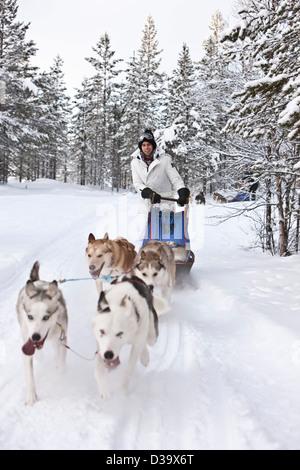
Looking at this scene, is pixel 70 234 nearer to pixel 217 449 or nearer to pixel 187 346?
pixel 187 346

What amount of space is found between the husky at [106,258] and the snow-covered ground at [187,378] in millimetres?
550

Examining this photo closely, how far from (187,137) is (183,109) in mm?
2423

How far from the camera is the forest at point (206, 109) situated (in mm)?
4918

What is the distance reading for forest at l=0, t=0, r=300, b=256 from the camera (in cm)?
492

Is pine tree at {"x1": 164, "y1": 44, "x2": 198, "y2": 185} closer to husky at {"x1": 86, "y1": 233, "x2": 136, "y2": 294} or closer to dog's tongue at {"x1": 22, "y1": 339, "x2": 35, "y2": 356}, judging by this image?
husky at {"x1": 86, "y1": 233, "x2": 136, "y2": 294}

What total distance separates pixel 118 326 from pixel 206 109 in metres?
7.98

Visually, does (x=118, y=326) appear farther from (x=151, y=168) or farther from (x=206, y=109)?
(x=206, y=109)

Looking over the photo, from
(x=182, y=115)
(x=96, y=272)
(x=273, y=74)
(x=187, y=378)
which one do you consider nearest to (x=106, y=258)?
(x=96, y=272)

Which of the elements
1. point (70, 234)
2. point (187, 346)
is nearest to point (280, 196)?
point (187, 346)

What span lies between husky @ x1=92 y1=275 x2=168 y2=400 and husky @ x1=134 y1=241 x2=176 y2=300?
1.48 m

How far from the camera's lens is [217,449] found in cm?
228

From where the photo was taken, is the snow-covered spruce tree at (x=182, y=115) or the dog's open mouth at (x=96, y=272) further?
the snow-covered spruce tree at (x=182, y=115)

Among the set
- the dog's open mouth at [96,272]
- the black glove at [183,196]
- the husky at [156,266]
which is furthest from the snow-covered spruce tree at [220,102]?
the dog's open mouth at [96,272]

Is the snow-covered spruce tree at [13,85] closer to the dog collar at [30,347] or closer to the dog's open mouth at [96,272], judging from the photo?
the dog's open mouth at [96,272]
